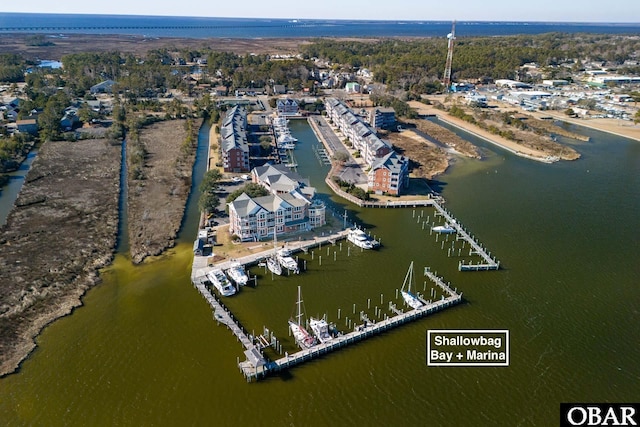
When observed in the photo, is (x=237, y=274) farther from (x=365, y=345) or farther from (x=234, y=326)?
(x=365, y=345)

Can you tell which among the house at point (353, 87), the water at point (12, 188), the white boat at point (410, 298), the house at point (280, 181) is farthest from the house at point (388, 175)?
the house at point (353, 87)

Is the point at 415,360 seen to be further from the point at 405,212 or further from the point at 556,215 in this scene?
the point at 556,215

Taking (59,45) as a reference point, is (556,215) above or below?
below

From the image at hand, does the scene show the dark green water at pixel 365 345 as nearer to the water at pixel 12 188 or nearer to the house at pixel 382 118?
the water at pixel 12 188

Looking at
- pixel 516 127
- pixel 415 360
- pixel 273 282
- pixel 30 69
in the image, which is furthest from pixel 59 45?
pixel 415 360

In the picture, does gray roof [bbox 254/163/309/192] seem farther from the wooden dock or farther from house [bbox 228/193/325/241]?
the wooden dock

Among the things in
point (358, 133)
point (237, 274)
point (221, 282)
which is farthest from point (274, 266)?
point (358, 133)
